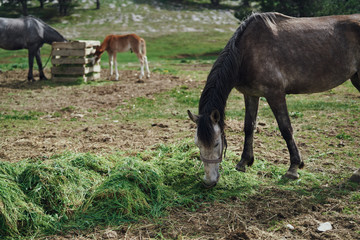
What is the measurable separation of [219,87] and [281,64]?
1134 millimetres

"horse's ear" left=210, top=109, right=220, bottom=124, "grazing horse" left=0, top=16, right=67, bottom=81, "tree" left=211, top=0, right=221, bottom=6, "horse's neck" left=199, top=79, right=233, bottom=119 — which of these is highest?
"tree" left=211, top=0, right=221, bottom=6

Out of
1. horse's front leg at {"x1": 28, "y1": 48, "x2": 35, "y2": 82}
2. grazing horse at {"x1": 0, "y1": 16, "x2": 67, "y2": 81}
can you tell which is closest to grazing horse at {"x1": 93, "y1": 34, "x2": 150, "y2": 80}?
grazing horse at {"x1": 0, "y1": 16, "x2": 67, "y2": 81}

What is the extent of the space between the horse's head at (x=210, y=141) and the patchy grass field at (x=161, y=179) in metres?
0.31

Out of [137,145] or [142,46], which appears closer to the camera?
[137,145]

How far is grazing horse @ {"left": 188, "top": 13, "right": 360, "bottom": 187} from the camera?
478 centimetres

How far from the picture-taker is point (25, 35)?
14781 millimetres

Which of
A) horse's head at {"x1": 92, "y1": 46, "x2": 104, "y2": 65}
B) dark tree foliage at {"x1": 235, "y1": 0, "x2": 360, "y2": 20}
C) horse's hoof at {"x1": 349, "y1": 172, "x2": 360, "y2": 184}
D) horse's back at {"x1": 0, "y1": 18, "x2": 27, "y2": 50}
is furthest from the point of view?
dark tree foliage at {"x1": 235, "y1": 0, "x2": 360, "y2": 20}

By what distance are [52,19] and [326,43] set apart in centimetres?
6564

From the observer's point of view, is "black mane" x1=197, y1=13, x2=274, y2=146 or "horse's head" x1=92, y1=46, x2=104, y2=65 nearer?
"black mane" x1=197, y1=13, x2=274, y2=146

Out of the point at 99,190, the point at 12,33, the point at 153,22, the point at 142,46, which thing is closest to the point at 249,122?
the point at 99,190

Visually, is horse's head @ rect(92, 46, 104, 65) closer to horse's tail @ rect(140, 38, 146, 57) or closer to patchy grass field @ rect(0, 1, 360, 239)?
horse's tail @ rect(140, 38, 146, 57)

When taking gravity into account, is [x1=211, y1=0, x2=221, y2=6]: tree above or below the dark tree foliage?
below

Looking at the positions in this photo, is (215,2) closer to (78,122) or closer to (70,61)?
(70,61)

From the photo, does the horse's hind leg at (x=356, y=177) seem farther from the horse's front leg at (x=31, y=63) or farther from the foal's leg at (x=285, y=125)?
the horse's front leg at (x=31, y=63)
